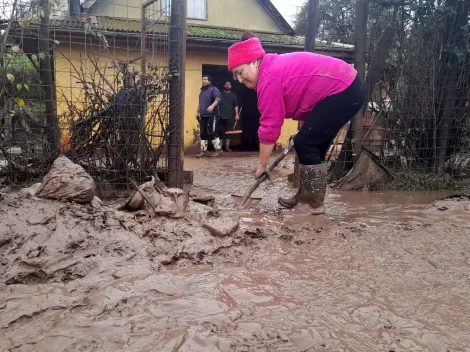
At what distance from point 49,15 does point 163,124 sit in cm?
158

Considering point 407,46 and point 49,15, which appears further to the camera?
point 407,46

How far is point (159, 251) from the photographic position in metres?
2.91

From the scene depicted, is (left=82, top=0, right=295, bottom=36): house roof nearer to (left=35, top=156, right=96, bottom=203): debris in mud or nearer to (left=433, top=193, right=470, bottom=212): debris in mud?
(left=433, top=193, right=470, bottom=212): debris in mud

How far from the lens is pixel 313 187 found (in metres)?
4.05

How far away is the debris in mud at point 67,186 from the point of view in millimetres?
3496

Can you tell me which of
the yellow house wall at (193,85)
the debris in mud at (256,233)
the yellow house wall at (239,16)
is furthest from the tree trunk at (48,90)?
the yellow house wall at (239,16)

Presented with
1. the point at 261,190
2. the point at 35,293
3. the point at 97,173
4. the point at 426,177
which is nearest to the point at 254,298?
the point at 35,293

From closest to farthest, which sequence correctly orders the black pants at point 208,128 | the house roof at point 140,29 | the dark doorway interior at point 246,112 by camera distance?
the house roof at point 140,29
the black pants at point 208,128
the dark doorway interior at point 246,112

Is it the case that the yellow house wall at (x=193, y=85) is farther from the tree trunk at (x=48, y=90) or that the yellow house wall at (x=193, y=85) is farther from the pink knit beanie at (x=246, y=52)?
the pink knit beanie at (x=246, y=52)

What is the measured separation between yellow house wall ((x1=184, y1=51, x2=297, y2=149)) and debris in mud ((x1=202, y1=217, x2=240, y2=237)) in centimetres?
819

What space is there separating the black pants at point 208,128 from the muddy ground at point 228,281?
688 centimetres

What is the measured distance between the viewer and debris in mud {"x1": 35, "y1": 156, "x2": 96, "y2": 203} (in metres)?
3.50

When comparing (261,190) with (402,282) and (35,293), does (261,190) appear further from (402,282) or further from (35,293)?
(35,293)

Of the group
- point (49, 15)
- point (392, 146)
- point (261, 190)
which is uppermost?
point (49, 15)
